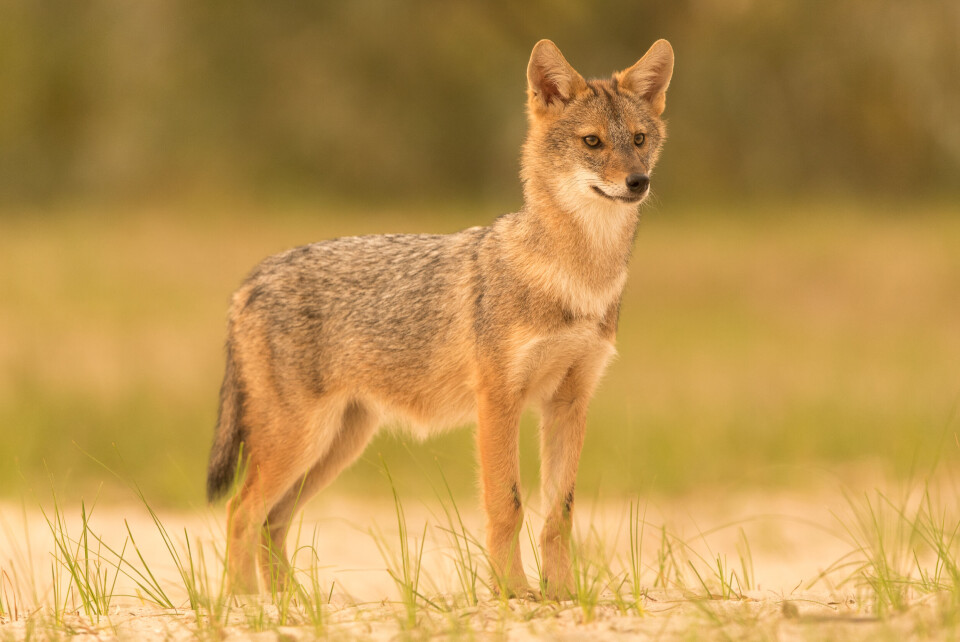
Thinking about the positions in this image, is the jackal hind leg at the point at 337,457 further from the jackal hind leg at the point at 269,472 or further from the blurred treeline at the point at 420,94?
the blurred treeline at the point at 420,94

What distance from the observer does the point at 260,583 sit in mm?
5477

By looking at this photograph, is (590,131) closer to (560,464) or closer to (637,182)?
(637,182)

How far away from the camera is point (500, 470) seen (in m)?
4.67

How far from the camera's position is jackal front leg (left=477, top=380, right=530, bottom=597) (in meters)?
4.64

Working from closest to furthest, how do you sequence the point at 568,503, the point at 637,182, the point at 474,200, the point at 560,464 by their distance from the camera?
1. the point at 637,182
2. the point at 568,503
3. the point at 560,464
4. the point at 474,200

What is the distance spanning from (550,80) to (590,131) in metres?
0.38

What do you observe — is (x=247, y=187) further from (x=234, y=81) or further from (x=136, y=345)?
(x=136, y=345)

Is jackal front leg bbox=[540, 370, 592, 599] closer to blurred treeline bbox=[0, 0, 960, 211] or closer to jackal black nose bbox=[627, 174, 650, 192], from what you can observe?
jackal black nose bbox=[627, 174, 650, 192]

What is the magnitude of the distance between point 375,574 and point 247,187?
12827 mm

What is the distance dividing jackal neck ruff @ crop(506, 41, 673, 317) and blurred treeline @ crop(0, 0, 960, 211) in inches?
509

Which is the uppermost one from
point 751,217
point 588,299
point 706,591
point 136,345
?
point 751,217

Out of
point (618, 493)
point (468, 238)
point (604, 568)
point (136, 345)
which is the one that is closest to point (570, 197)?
point (468, 238)

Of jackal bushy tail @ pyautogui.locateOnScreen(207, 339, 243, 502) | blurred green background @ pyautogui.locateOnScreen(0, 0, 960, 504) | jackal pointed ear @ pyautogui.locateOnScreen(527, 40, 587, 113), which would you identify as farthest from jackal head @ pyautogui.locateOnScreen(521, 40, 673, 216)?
blurred green background @ pyautogui.locateOnScreen(0, 0, 960, 504)

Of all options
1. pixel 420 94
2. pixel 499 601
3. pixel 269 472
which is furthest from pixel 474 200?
pixel 499 601
